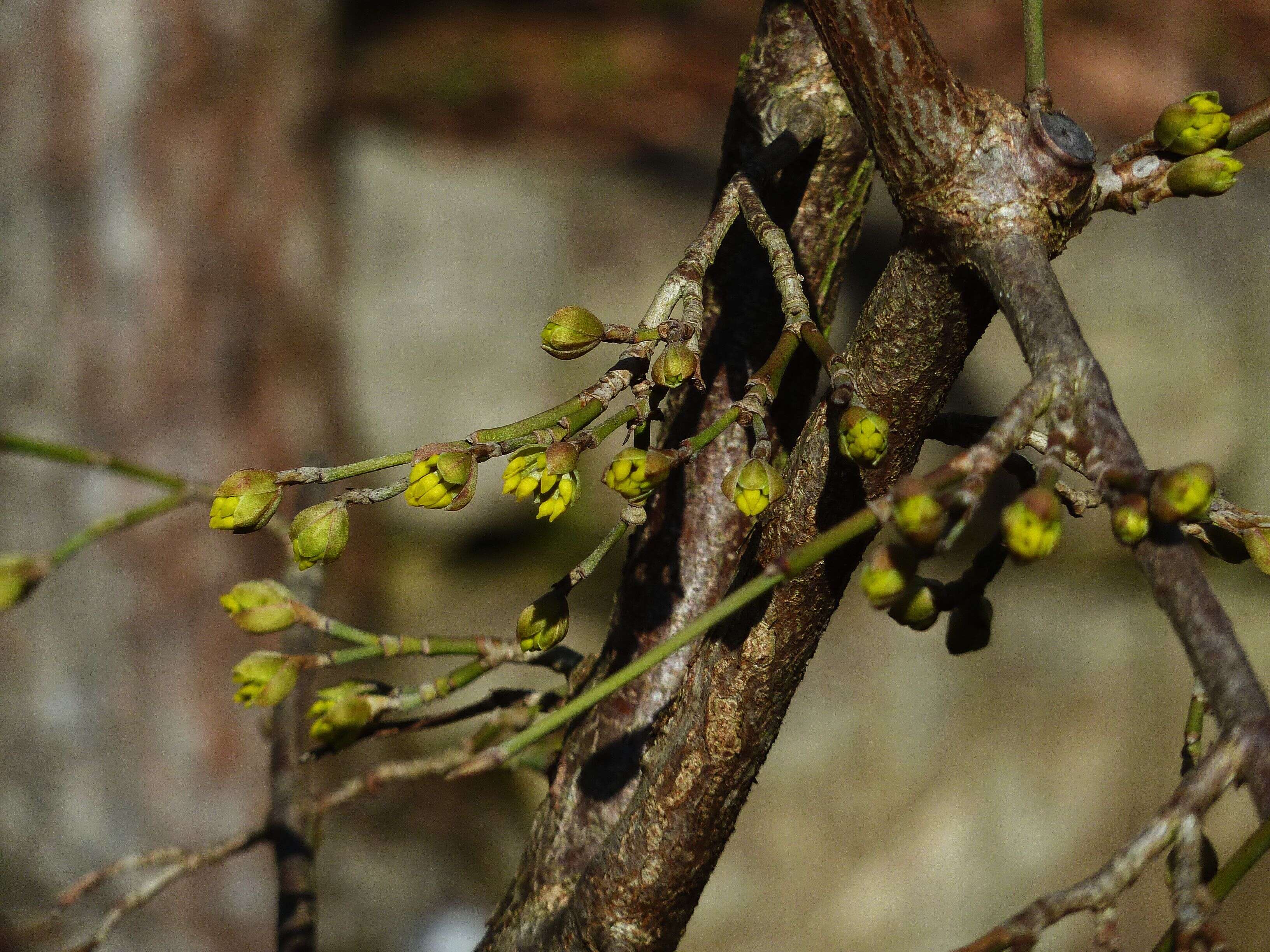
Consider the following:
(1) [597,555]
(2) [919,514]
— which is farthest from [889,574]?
(1) [597,555]

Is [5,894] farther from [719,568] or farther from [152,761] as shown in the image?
[719,568]

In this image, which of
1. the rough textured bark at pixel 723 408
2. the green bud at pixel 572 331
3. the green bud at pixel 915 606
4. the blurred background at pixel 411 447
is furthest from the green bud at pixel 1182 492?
the blurred background at pixel 411 447

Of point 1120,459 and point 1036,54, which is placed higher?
point 1036,54

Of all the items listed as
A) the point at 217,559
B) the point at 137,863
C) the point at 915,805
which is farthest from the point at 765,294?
the point at 915,805

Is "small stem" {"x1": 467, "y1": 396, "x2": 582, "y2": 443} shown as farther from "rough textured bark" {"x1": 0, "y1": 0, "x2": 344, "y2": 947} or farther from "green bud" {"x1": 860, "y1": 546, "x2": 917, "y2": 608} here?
"rough textured bark" {"x1": 0, "y1": 0, "x2": 344, "y2": 947}

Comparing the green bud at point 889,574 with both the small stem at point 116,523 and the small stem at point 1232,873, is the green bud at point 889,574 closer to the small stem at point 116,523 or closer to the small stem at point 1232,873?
the small stem at point 1232,873

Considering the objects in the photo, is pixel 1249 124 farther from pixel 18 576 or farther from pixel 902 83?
pixel 18 576
